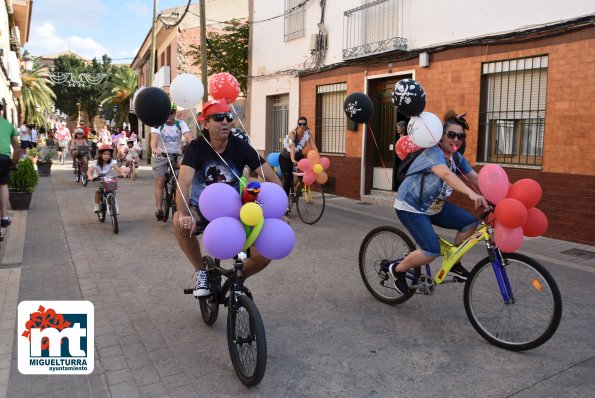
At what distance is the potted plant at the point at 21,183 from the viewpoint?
9570mm

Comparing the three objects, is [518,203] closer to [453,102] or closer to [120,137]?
[453,102]

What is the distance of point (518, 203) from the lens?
3.73 metres

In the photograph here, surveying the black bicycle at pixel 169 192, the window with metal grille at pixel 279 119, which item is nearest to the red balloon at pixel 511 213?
the black bicycle at pixel 169 192

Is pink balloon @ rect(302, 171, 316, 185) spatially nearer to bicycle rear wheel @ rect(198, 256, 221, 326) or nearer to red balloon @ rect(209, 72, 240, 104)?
red balloon @ rect(209, 72, 240, 104)

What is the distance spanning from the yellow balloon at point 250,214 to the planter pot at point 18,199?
26.7 ft

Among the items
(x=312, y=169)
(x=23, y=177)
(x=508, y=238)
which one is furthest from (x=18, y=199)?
(x=508, y=238)

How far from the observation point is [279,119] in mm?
16500

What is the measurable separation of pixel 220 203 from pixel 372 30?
997 centimetres

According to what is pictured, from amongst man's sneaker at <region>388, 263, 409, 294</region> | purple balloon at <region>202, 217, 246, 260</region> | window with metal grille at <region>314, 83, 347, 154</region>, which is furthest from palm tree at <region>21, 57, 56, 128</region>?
purple balloon at <region>202, 217, 246, 260</region>

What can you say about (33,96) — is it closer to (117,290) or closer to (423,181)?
(117,290)

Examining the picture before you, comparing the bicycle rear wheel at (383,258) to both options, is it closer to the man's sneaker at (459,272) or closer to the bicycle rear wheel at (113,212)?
the man's sneaker at (459,272)

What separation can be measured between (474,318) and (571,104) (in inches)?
213

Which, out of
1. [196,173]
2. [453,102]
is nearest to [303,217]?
[453,102]

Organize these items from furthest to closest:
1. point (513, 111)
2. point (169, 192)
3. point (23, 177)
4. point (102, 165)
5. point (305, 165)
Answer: point (23, 177) < point (513, 111) < point (169, 192) < point (102, 165) < point (305, 165)
